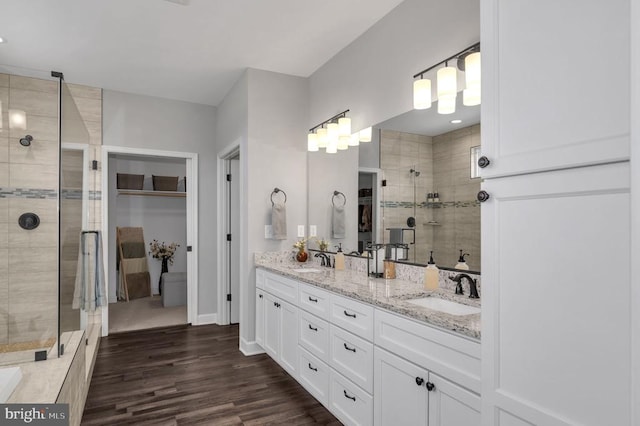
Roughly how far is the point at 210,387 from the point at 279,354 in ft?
1.90

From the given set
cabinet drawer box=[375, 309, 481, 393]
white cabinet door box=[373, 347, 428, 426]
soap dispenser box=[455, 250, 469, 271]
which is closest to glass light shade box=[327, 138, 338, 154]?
soap dispenser box=[455, 250, 469, 271]

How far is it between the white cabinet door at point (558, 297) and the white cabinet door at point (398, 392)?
0.38 meters

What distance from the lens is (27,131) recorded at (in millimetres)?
2191

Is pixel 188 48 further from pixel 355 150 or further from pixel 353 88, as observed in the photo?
pixel 355 150

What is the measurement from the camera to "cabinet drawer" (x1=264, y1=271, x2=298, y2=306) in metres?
2.89

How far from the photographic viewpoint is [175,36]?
3135 millimetres

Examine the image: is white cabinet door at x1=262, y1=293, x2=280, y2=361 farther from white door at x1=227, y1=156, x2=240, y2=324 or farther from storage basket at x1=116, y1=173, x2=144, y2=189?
storage basket at x1=116, y1=173, x2=144, y2=189

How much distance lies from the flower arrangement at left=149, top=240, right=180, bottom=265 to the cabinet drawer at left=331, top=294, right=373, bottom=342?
17.4 feet

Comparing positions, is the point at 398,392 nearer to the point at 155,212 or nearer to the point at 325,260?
the point at 325,260

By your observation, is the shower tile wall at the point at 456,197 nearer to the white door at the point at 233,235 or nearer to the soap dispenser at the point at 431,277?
the soap dispenser at the point at 431,277

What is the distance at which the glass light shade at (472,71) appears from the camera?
2.02m

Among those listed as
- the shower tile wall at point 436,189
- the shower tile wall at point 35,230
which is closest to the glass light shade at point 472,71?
the shower tile wall at point 436,189

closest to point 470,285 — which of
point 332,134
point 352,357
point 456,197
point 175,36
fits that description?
point 456,197

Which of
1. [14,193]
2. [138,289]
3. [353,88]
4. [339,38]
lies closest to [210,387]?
[14,193]
